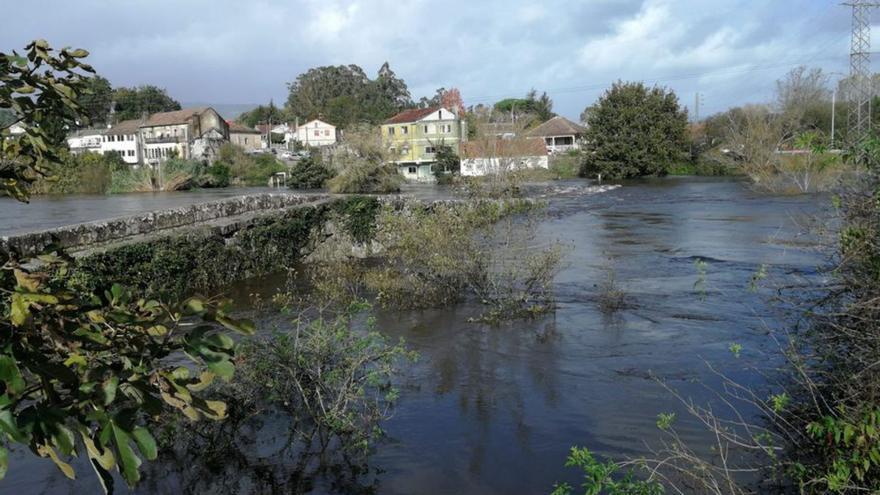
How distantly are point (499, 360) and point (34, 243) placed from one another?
27.2ft

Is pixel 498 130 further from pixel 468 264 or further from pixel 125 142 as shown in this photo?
pixel 468 264

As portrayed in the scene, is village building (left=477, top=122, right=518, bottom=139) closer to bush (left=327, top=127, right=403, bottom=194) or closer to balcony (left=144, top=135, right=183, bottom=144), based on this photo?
bush (left=327, top=127, right=403, bottom=194)

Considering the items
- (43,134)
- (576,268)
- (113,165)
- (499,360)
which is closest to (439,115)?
(113,165)

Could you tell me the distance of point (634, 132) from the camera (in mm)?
64250

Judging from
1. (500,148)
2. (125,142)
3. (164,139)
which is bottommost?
(500,148)

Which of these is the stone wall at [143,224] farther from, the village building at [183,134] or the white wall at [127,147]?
the white wall at [127,147]

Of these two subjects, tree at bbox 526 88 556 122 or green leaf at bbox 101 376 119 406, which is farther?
tree at bbox 526 88 556 122

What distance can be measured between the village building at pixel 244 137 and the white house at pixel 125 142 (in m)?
12.8

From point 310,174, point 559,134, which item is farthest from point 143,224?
point 559,134

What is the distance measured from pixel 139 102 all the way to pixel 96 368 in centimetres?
12311

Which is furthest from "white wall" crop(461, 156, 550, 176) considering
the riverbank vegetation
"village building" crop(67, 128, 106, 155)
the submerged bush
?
"village building" crop(67, 128, 106, 155)

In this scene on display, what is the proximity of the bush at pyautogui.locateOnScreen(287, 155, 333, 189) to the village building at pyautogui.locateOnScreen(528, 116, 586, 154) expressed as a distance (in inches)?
1255

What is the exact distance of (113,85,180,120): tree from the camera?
111688mm

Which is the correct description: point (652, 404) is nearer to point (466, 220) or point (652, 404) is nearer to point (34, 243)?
point (466, 220)
